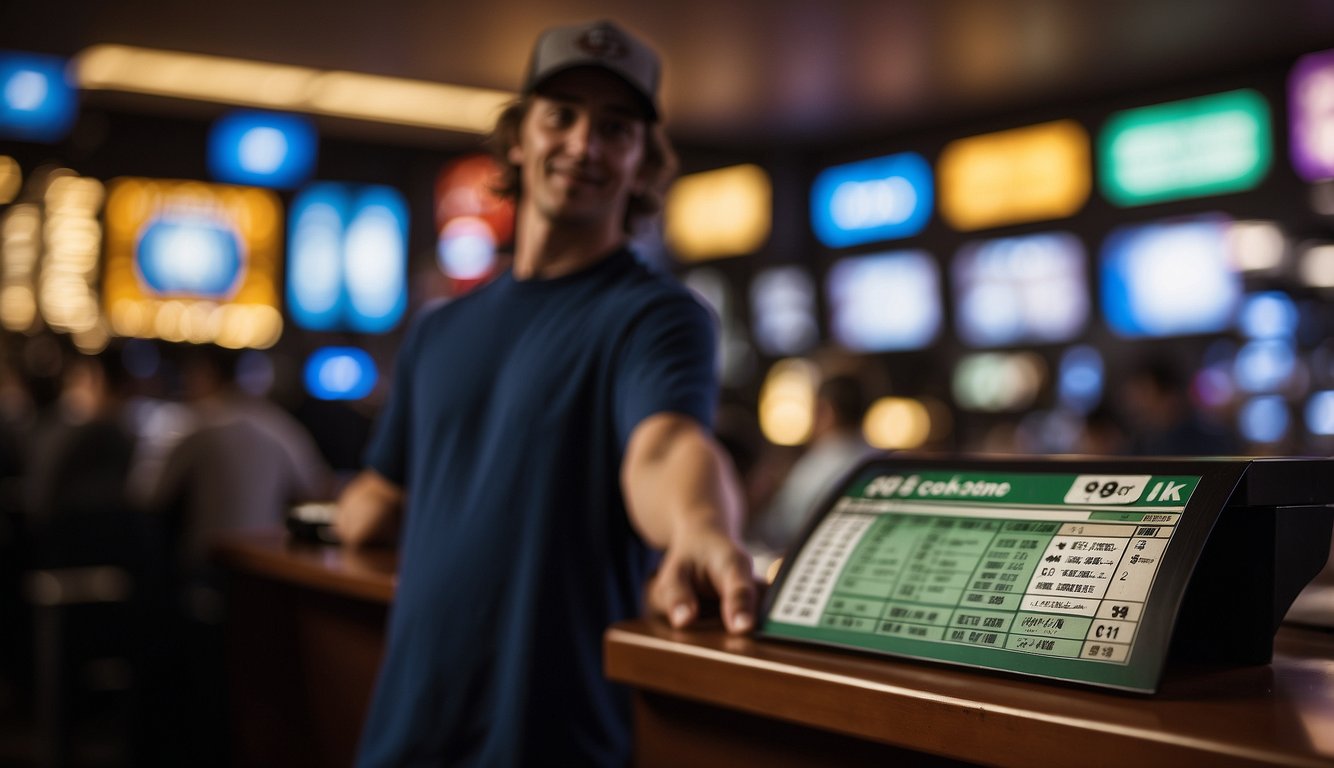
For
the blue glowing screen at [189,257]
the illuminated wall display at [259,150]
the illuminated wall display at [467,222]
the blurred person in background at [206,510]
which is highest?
the illuminated wall display at [259,150]

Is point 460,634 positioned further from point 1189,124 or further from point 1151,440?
point 1189,124

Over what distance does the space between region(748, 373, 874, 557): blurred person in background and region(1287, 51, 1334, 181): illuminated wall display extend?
308 centimetres

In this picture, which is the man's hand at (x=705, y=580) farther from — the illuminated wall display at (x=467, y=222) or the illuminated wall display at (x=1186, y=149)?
the illuminated wall display at (x=467, y=222)

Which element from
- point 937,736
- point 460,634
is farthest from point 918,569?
point 460,634

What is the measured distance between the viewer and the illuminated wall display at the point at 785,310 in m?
8.20

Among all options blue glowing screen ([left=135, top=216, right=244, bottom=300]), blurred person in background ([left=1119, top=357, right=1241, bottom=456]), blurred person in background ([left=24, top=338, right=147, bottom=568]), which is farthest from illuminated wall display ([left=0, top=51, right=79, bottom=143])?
blurred person in background ([left=1119, top=357, right=1241, bottom=456])

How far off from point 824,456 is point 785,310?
158 inches

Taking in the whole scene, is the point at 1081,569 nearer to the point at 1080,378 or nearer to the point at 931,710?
the point at 931,710

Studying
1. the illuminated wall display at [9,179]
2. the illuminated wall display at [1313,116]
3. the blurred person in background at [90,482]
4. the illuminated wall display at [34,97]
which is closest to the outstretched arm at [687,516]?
the blurred person in background at [90,482]

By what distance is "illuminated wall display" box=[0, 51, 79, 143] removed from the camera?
639cm

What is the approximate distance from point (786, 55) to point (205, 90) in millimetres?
3449

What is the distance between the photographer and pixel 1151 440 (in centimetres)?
523

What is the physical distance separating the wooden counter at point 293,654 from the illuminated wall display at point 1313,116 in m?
5.64

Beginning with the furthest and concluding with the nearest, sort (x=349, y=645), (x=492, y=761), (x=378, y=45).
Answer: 1. (x=378, y=45)
2. (x=349, y=645)
3. (x=492, y=761)
